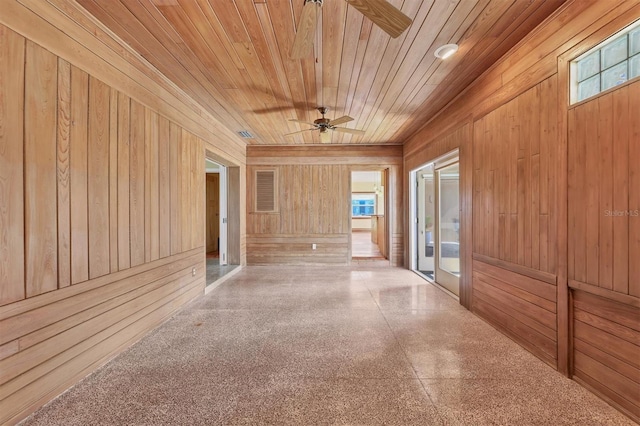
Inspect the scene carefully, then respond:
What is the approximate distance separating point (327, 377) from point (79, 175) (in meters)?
2.40

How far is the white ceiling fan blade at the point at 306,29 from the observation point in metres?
1.66

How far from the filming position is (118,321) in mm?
2406

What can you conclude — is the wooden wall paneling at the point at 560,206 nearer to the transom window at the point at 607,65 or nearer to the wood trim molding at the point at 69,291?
the transom window at the point at 607,65

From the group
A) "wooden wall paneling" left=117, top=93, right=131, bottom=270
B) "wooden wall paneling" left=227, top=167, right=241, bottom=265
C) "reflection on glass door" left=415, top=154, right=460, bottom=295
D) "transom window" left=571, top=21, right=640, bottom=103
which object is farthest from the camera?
"wooden wall paneling" left=227, top=167, right=241, bottom=265

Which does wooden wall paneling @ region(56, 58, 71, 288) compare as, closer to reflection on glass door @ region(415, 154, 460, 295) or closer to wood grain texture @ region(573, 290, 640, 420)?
wood grain texture @ region(573, 290, 640, 420)

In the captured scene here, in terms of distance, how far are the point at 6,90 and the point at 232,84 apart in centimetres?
202

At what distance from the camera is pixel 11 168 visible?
1.60 m

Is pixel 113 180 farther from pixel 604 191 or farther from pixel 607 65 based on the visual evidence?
pixel 607 65

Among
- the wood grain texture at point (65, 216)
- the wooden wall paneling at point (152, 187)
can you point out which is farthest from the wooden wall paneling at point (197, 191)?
the wood grain texture at point (65, 216)

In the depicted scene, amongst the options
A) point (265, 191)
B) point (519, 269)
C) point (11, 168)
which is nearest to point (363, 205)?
point (265, 191)

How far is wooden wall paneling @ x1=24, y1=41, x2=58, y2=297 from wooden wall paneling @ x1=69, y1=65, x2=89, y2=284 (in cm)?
13

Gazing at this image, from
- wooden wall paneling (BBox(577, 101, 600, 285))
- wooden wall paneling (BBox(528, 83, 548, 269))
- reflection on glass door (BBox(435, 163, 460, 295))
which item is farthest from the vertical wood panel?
reflection on glass door (BBox(435, 163, 460, 295))

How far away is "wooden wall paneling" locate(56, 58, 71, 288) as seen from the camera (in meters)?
1.89

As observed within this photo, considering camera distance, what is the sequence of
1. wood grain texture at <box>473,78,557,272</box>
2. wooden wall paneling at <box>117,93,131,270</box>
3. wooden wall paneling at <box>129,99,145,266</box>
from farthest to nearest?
wooden wall paneling at <box>129,99,145,266</box>
wooden wall paneling at <box>117,93,131,270</box>
wood grain texture at <box>473,78,557,272</box>
